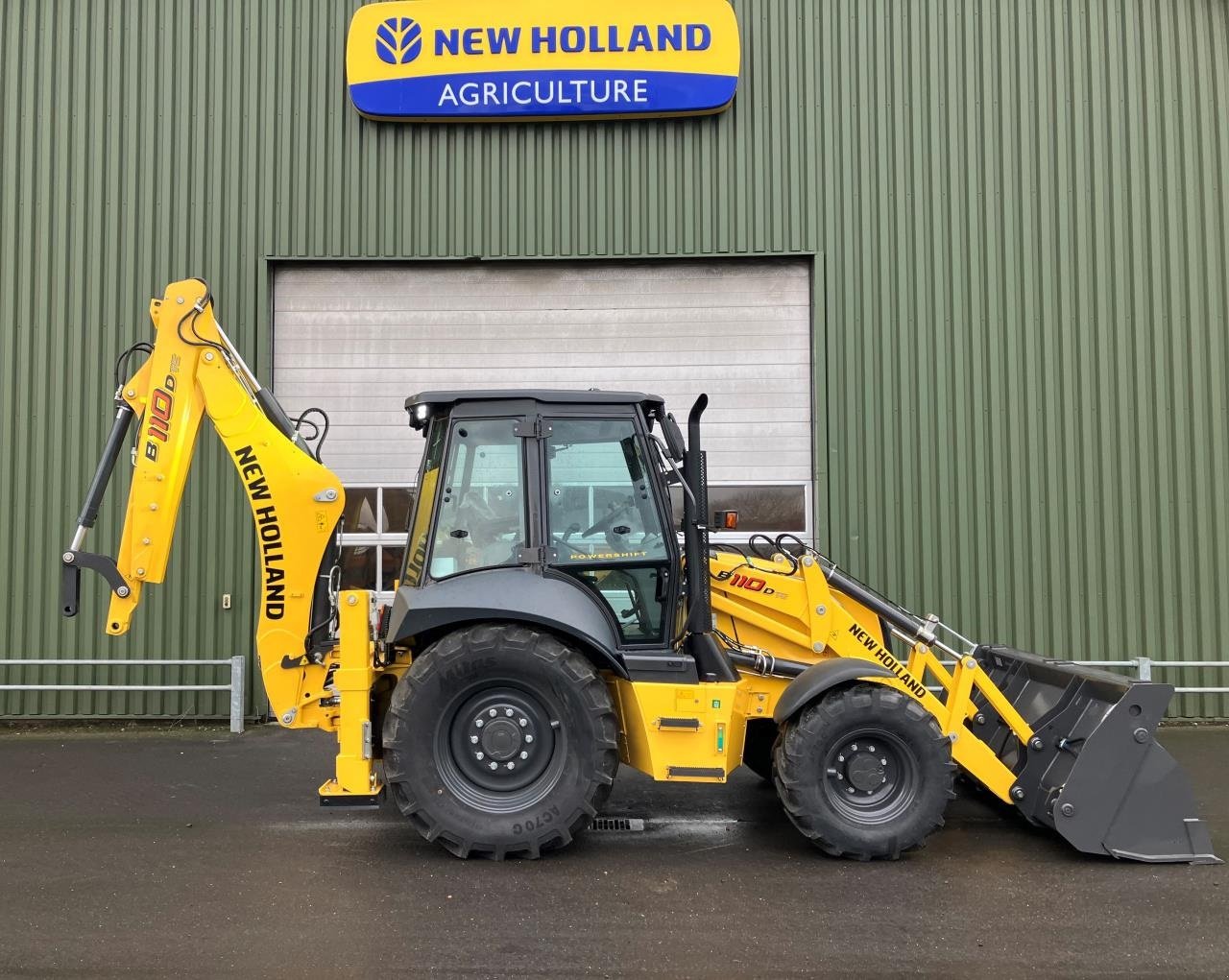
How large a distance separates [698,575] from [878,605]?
47.8 inches

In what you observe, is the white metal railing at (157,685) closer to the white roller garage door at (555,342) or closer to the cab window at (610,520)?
the white roller garage door at (555,342)

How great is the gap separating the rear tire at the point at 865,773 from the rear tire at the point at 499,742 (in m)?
1.01

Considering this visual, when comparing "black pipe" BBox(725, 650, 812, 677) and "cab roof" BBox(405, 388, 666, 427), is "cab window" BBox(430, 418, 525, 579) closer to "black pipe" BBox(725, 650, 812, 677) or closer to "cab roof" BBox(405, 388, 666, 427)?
"cab roof" BBox(405, 388, 666, 427)

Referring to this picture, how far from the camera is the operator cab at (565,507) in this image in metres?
5.25

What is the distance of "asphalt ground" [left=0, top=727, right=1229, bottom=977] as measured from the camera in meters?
4.00

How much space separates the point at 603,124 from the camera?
9.15 m

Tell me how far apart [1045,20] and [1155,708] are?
7.30 m

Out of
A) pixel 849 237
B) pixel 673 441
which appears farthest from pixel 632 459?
pixel 849 237

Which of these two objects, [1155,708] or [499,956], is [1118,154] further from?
[499,956]

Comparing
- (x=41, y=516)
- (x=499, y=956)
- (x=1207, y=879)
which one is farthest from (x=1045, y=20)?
(x=41, y=516)

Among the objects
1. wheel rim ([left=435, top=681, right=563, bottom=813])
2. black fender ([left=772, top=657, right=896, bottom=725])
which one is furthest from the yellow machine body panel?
wheel rim ([left=435, top=681, right=563, bottom=813])

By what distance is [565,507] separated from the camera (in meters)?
5.27

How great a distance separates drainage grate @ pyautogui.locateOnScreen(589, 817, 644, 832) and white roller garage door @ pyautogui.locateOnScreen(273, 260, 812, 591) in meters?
4.12

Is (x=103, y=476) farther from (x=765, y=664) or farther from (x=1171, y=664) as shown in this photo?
(x=1171, y=664)
